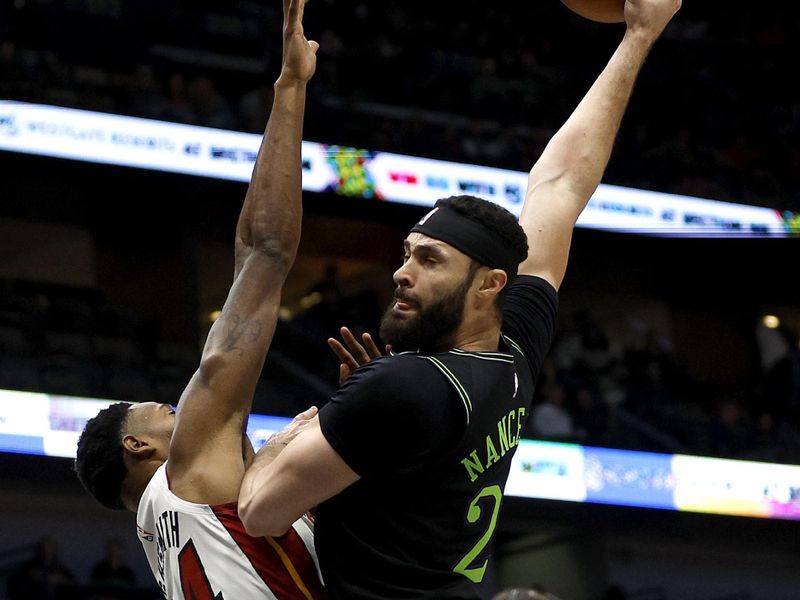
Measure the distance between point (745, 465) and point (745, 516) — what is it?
64 centimetres

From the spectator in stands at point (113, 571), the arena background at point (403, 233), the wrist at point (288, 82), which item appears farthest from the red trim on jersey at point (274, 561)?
the spectator in stands at point (113, 571)

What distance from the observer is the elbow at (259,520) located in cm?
236

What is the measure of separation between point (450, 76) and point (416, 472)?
1208 cm

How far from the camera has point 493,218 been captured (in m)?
2.62

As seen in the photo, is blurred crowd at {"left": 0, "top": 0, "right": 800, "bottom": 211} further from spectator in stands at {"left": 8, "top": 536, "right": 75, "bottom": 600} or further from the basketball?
the basketball

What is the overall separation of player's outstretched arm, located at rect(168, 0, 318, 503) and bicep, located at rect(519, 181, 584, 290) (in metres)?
0.68

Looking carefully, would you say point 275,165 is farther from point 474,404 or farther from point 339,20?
point 339,20

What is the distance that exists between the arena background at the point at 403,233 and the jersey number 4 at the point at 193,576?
8.07m

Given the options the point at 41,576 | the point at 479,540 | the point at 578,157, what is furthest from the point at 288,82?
the point at 41,576

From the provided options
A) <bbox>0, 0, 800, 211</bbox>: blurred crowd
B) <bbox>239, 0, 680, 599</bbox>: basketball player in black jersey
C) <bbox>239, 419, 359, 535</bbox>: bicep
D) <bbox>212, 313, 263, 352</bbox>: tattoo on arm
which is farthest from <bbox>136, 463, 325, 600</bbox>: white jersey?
<bbox>0, 0, 800, 211</bbox>: blurred crowd

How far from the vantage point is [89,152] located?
11.5m

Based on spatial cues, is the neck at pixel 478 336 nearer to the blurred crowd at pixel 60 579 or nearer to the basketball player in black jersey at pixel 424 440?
the basketball player in black jersey at pixel 424 440

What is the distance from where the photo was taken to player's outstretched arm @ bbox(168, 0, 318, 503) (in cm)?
259

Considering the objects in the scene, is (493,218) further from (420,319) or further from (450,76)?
(450,76)
